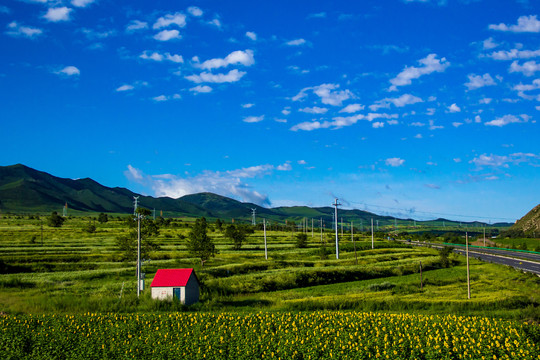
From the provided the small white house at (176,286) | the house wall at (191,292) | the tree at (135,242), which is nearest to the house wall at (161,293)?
the small white house at (176,286)

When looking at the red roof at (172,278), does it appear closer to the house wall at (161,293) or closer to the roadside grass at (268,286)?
the house wall at (161,293)

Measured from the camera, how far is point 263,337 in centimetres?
2653

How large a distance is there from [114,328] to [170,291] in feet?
39.3

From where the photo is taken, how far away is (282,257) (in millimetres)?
84250

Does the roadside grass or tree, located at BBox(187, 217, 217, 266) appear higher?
tree, located at BBox(187, 217, 217, 266)

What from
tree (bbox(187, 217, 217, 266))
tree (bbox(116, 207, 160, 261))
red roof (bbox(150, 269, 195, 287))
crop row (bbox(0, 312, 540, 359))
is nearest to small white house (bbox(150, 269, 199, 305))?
red roof (bbox(150, 269, 195, 287))

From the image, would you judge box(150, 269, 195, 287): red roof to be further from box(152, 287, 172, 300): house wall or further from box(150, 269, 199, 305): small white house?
box(152, 287, 172, 300): house wall

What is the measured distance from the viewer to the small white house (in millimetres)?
40688

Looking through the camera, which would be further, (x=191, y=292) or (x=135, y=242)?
(x=135, y=242)

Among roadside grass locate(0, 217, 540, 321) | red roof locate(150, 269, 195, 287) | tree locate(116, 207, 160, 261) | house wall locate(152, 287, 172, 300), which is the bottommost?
roadside grass locate(0, 217, 540, 321)

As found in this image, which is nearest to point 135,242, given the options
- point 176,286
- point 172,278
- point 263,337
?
point 172,278

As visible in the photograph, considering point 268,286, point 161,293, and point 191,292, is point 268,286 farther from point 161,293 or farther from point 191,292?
point 161,293

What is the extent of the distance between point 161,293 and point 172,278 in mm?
1680

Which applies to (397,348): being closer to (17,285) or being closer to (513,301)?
(513,301)
